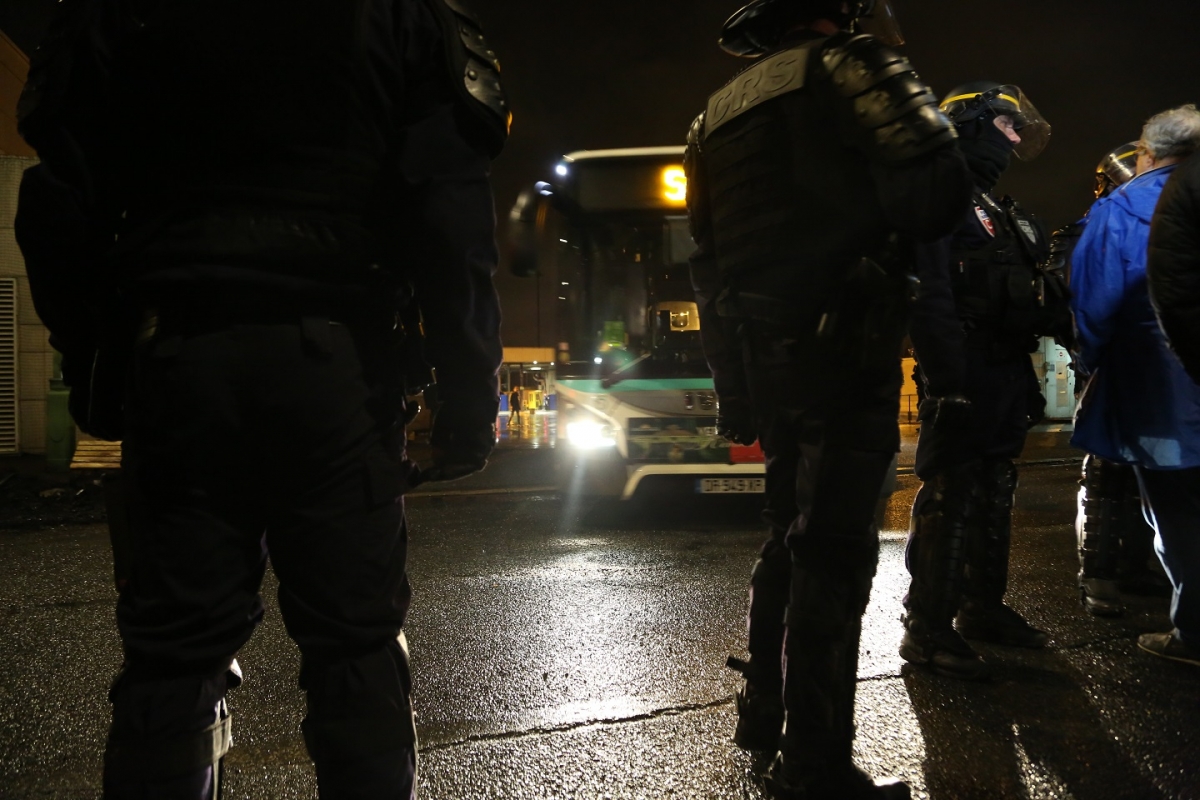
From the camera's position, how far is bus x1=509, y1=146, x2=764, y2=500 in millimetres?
Answer: 6004

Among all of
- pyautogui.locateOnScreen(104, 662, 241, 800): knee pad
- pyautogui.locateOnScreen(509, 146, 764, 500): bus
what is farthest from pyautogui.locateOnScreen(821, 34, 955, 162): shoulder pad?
pyautogui.locateOnScreen(509, 146, 764, 500): bus

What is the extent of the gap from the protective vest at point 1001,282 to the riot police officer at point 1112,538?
878mm

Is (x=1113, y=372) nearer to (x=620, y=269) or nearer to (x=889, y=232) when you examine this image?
(x=889, y=232)

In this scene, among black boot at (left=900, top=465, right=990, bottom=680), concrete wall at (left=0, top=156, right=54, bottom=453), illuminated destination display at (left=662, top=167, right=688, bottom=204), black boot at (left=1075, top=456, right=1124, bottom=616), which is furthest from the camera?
concrete wall at (left=0, top=156, right=54, bottom=453)

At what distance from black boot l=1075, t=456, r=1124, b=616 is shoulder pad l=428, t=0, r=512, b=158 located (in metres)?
3.52

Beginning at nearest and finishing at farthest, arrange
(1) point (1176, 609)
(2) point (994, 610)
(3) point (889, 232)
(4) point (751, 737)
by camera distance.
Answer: (3) point (889, 232) < (4) point (751, 737) < (1) point (1176, 609) < (2) point (994, 610)

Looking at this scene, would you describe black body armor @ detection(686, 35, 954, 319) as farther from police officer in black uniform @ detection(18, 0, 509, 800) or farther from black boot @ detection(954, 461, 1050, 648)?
black boot @ detection(954, 461, 1050, 648)

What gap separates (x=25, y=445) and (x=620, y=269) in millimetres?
12420

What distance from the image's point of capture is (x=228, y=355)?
1.30 metres

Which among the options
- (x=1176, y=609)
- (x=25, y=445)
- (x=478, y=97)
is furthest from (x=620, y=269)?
(x=25, y=445)

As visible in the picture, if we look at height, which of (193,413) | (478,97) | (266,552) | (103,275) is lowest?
(266,552)

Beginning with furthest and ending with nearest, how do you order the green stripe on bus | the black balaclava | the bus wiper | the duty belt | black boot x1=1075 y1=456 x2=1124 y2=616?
the bus wiper
the green stripe on bus
black boot x1=1075 y1=456 x2=1124 y2=616
the black balaclava
the duty belt

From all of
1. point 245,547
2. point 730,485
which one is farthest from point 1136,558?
point 245,547

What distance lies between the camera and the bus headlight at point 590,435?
614 centimetres
